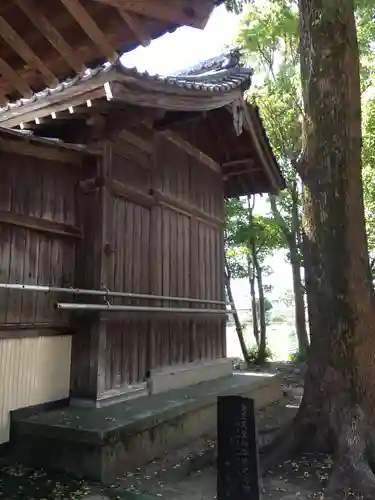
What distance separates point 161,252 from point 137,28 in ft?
17.1

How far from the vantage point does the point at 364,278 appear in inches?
201

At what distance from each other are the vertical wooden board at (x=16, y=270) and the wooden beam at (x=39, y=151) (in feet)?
2.96

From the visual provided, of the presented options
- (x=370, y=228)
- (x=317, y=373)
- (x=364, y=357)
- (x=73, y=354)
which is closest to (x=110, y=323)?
(x=73, y=354)

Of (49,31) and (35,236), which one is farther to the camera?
(35,236)

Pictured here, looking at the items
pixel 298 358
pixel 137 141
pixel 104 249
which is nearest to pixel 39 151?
pixel 104 249

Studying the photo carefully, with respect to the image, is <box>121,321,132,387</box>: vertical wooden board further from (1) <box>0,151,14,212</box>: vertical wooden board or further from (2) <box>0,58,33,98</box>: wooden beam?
(2) <box>0,58,33,98</box>: wooden beam

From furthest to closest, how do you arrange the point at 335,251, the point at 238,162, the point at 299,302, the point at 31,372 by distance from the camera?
the point at 299,302, the point at 238,162, the point at 31,372, the point at 335,251

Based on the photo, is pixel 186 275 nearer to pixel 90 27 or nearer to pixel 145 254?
pixel 145 254

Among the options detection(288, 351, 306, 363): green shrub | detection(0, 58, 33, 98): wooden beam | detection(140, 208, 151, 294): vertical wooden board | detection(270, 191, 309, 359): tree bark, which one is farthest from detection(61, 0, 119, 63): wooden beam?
detection(288, 351, 306, 363): green shrub

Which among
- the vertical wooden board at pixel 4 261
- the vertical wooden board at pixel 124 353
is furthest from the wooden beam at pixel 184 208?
the vertical wooden board at pixel 4 261

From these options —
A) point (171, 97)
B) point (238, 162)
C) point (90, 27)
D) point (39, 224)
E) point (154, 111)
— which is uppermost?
point (238, 162)

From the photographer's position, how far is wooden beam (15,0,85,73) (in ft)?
7.93

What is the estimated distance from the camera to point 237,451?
3.54 m

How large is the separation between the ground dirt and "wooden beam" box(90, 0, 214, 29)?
3.99 meters
